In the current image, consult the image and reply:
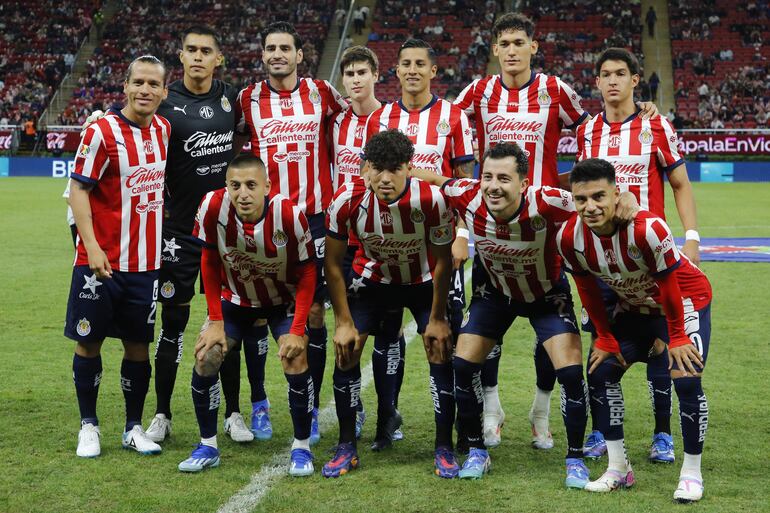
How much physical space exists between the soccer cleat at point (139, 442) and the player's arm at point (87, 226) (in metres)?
0.92

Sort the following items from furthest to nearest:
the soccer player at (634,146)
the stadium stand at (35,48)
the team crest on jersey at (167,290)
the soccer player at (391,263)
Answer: the stadium stand at (35,48), the team crest on jersey at (167,290), the soccer player at (634,146), the soccer player at (391,263)

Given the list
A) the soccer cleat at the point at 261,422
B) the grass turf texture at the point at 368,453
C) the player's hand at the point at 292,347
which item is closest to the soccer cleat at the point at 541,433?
the grass turf texture at the point at 368,453

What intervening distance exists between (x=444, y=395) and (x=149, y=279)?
73.4 inches

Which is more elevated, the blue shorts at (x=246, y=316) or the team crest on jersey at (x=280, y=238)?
the team crest on jersey at (x=280, y=238)

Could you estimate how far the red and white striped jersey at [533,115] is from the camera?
19.5ft

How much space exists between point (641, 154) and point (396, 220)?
5.28 ft

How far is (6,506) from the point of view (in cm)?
439

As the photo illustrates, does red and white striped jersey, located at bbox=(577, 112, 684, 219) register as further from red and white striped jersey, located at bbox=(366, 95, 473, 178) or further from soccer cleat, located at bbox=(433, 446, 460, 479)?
soccer cleat, located at bbox=(433, 446, 460, 479)

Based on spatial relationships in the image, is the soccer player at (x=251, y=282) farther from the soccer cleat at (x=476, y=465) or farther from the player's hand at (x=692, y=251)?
the player's hand at (x=692, y=251)

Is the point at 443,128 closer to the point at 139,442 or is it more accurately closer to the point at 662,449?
the point at 662,449

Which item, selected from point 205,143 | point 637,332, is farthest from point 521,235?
point 205,143

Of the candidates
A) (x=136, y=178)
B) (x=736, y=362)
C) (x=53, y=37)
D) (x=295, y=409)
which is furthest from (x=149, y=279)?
(x=53, y=37)

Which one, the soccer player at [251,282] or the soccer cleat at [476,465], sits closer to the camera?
the soccer cleat at [476,465]

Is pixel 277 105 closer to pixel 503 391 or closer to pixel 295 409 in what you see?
pixel 295 409
